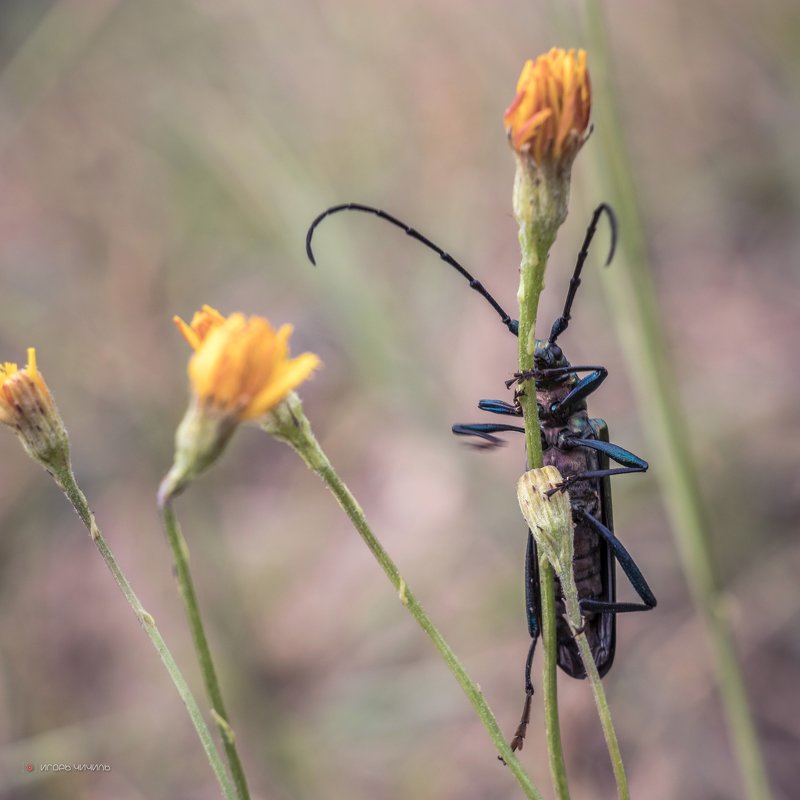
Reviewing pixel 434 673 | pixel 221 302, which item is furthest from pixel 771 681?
pixel 221 302

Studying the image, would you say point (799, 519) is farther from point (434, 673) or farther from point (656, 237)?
point (656, 237)

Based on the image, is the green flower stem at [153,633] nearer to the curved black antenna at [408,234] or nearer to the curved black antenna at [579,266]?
the curved black antenna at [408,234]

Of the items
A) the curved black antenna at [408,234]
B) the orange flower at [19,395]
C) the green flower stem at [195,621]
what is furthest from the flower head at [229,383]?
the curved black antenna at [408,234]

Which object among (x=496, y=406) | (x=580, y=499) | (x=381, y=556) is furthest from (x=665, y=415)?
(x=381, y=556)

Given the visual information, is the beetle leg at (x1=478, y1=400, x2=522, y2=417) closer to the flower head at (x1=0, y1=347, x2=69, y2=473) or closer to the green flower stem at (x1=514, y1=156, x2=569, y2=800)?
the green flower stem at (x1=514, y1=156, x2=569, y2=800)

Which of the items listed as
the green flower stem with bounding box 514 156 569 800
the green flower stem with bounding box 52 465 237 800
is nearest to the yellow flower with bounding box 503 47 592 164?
the green flower stem with bounding box 514 156 569 800

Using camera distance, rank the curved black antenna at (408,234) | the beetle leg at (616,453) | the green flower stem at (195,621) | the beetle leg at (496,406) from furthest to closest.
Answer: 1. the beetle leg at (496,406)
2. the beetle leg at (616,453)
3. the curved black antenna at (408,234)
4. the green flower stem at (195,621)

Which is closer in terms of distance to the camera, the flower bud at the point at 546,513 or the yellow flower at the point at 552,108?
the yellow flower at the point at 552,108
